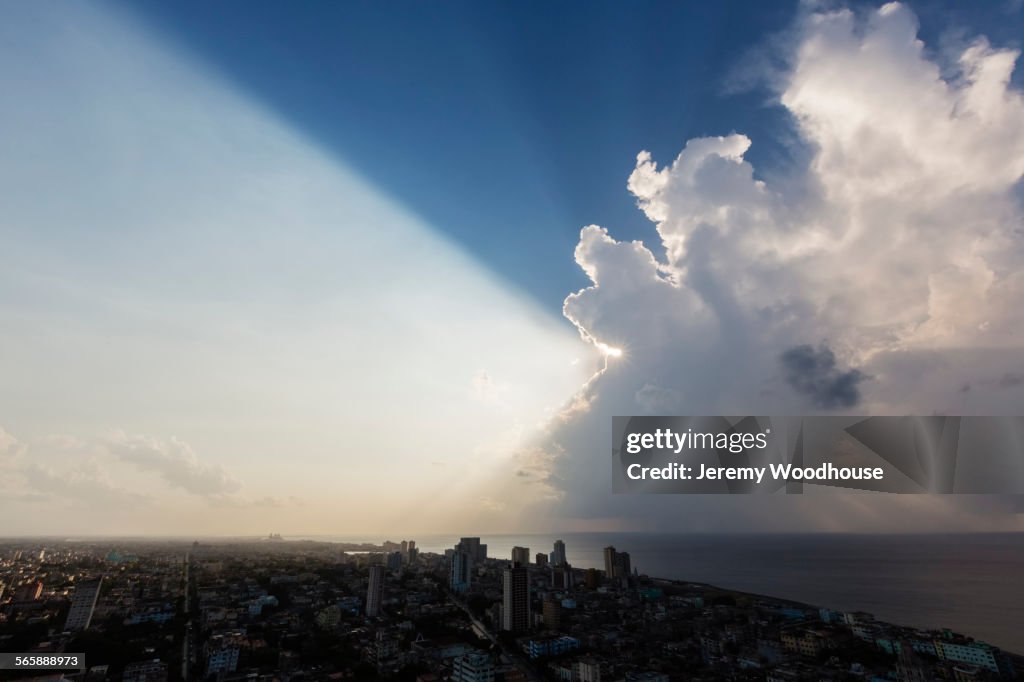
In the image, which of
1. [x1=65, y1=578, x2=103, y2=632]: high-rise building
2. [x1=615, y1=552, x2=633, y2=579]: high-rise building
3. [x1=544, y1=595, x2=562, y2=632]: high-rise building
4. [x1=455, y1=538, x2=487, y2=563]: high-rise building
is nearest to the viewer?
[x1=65, y1=578, x2=103, y2=632]: high-rise building

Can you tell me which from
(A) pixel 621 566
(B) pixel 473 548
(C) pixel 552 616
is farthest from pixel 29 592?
(A) pixel 621 566

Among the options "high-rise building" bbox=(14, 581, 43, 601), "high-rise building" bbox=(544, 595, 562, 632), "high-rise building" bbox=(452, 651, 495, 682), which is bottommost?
"high-rise building" bbox=(544, 595, 562, 632)

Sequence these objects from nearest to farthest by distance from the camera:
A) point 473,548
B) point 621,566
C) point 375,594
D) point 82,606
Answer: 1. point 82,606
2. point 375,594
3. point 621,566
4. point 473,548

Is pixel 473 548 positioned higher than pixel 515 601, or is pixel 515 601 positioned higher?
pixel 515 601

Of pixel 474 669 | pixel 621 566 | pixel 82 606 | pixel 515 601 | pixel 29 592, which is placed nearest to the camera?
pixel 474 669

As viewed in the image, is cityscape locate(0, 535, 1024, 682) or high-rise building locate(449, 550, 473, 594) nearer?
cityscape locate(0, 535, 1024, 682)

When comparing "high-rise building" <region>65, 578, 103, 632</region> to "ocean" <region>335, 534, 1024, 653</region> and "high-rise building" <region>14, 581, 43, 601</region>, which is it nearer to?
"high-rise building" <region>14, 581, 43, 601</region>

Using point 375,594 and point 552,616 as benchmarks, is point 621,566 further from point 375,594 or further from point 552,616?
point 375,594

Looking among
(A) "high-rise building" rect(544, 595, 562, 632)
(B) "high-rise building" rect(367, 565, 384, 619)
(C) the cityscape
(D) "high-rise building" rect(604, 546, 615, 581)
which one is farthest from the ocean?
(B) "high-rise building" rect(367, 565, 384, 619)
